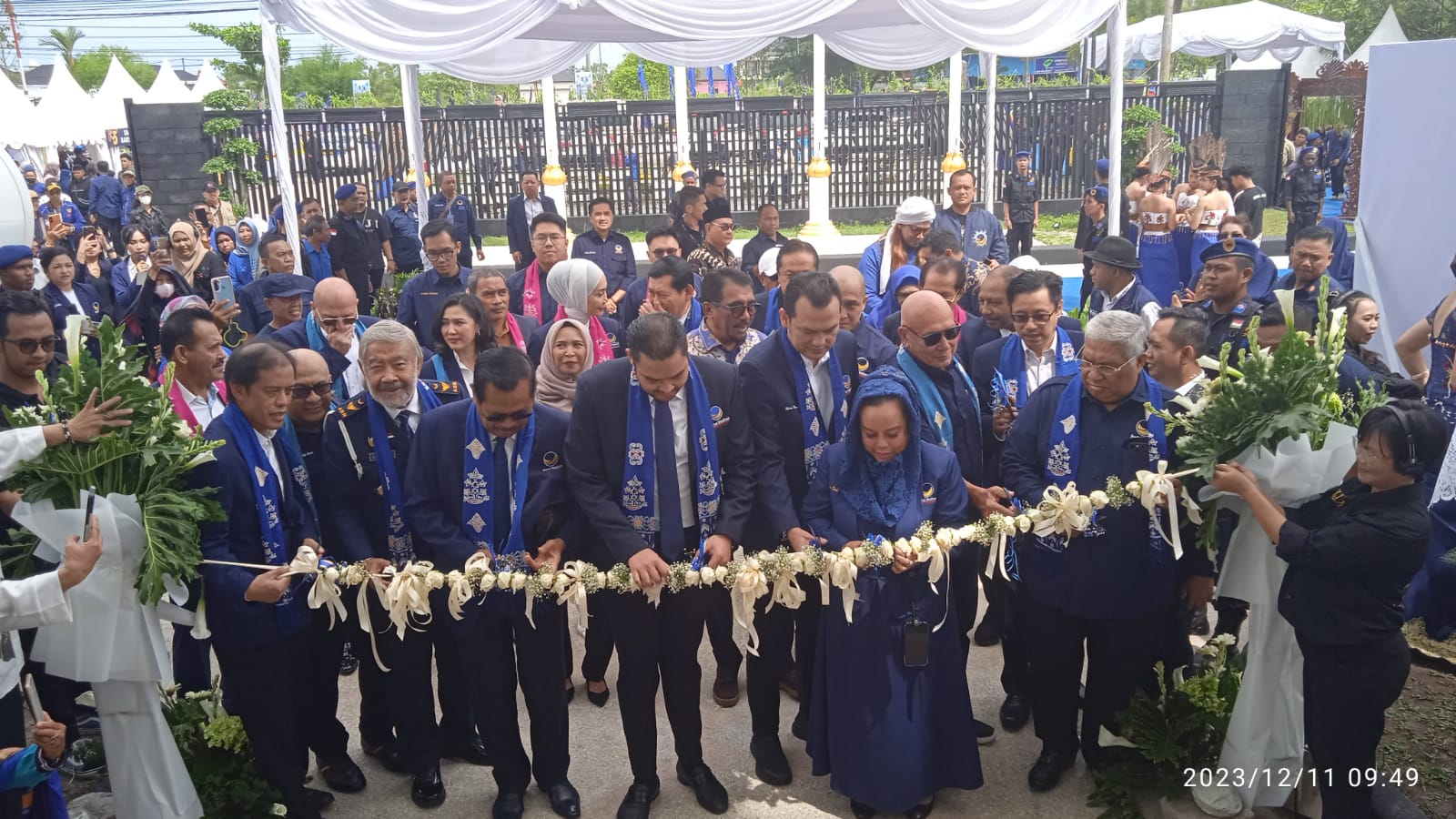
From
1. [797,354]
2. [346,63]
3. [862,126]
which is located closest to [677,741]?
[797,354]

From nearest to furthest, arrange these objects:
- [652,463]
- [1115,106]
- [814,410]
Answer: [652,463]
[814,410]
[1115,106]

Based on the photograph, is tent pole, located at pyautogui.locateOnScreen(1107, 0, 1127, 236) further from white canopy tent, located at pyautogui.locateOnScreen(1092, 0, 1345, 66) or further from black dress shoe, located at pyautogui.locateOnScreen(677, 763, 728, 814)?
white canopy tent, located at pyautogui.locateOnScreen(1092, 0, 1345, 66)

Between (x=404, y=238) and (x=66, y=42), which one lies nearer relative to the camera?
(x=404, y=238)

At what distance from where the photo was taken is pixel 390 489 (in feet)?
13.8

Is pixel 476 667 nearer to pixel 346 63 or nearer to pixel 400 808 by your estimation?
pixel 400 808

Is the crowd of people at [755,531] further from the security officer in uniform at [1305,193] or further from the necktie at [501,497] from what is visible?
the security officer in uniform at [1305,193]

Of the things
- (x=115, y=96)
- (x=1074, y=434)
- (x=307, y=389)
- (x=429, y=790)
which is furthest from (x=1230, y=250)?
(x=115, y=96)

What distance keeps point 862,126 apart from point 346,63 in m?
Answer: 31.6

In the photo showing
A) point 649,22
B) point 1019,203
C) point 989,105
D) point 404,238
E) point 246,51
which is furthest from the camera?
point 246,51

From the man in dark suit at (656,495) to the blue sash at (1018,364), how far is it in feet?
4.69

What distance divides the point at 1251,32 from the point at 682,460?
28506mm

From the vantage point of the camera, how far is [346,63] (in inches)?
1746

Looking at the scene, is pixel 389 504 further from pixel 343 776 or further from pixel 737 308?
pixel 737 308

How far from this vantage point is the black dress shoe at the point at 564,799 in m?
4.12
